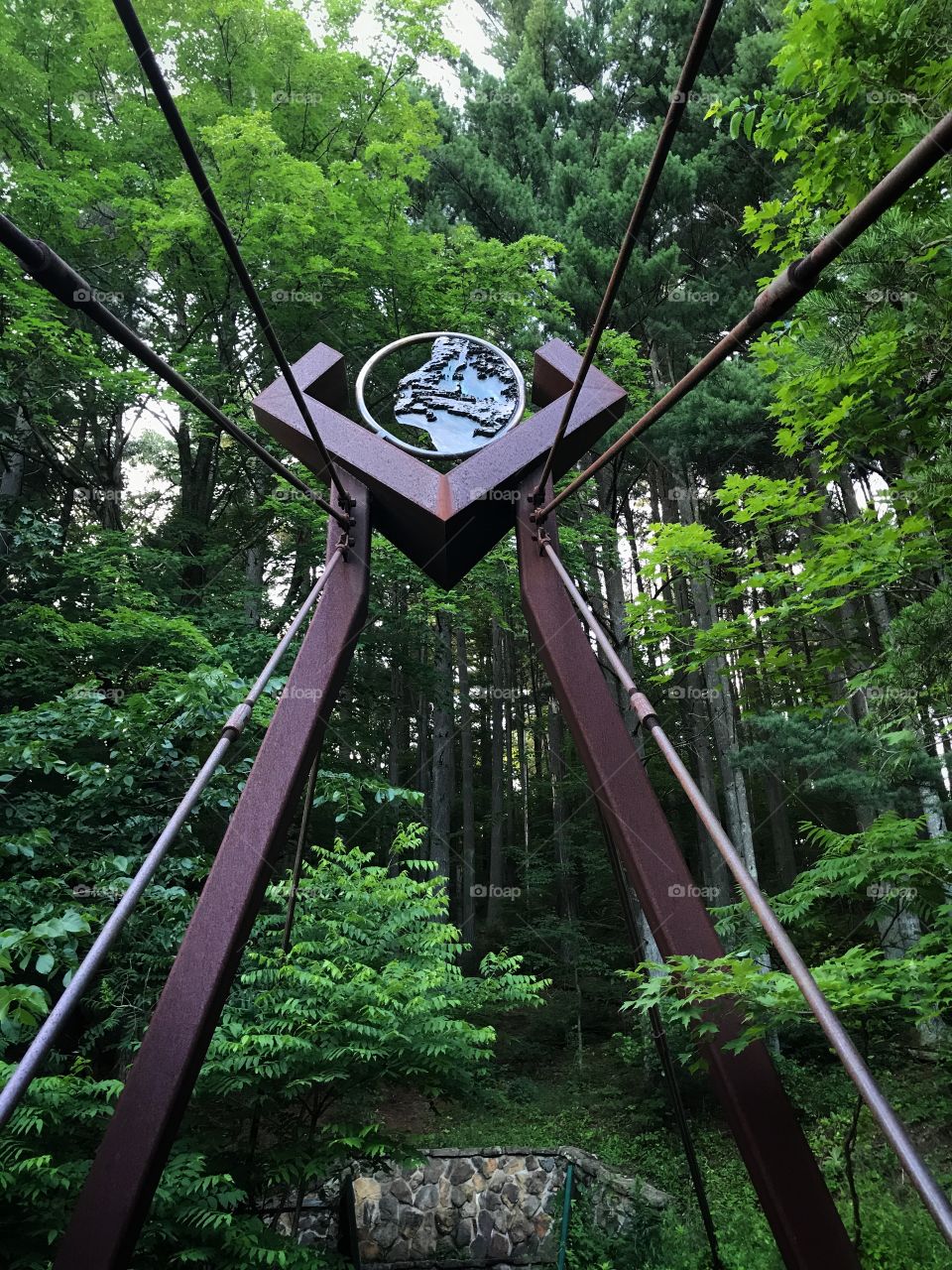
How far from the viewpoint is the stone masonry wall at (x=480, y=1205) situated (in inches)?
268

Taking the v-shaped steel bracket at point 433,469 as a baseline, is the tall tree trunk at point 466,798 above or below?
above

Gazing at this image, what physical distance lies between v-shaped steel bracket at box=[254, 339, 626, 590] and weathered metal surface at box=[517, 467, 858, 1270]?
157mm

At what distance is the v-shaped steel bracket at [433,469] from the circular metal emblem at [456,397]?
16cm

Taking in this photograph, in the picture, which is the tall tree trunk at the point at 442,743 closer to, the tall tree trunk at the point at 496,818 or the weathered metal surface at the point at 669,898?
the tall tree trunk at the point at 496,818

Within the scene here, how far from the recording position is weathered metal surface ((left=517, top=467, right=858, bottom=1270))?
2.03 m

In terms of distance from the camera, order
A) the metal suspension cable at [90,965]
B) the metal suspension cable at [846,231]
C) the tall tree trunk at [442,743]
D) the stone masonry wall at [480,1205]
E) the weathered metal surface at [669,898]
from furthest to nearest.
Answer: the tall tree trunk at [442,743] → the stone masonry wall at [480,1205] → the weathered metal surface at [669,898] → the metal suspension cable at [90,965] → the metal suspension cable at [846,231]

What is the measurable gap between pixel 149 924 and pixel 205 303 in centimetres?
733

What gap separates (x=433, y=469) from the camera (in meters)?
3.42

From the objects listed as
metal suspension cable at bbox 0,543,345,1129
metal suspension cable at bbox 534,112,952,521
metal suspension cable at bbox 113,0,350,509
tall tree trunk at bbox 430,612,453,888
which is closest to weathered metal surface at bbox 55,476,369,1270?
metal suspension cable at bbox 0,543,345,1129

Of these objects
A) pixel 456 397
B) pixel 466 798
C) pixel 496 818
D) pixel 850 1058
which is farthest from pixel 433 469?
pixel 466 798

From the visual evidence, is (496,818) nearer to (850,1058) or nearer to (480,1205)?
(480,1205)

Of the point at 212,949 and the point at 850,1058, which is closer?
the point at 850,1058

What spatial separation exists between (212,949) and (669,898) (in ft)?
4.70

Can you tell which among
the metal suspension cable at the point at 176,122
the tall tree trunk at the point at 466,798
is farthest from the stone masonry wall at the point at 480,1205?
the metal suspension cable at the point at 176,122
